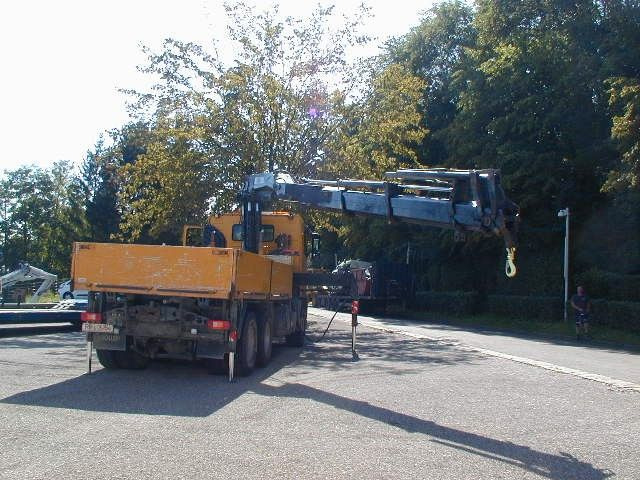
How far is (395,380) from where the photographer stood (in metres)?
12.9

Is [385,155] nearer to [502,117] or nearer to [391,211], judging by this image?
[502,117]

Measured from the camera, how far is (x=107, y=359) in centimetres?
1303

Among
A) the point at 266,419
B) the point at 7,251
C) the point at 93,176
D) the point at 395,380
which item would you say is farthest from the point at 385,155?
the point at 7,251

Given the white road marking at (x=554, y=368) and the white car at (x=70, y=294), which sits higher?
the white car at (x=70, y=294)

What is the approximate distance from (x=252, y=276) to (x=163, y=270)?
1.51m

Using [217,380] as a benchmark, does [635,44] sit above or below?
above

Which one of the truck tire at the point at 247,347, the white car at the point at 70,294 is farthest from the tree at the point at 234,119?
the truck tire at the point at 247,347

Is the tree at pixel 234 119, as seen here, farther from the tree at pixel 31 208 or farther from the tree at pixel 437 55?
the tree at pixel 31 208

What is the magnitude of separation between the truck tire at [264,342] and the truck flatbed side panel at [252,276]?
0.59m

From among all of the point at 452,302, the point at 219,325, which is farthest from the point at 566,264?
the point at 219,325

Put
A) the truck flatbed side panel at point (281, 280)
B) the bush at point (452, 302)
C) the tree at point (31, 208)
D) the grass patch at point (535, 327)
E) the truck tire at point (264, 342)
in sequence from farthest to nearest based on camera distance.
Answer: the tree at point (31, 208) → the bush at point (452, 302) → the grass patch at point (535, 327) → the truck flatbed side panel at point (281, 280) → the truck tire at point (264, 342)

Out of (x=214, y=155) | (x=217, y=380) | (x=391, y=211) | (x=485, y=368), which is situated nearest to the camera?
(x=391, y=211)

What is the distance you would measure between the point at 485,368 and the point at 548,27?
24338 millimetres

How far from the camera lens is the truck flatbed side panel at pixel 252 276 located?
1184cm
